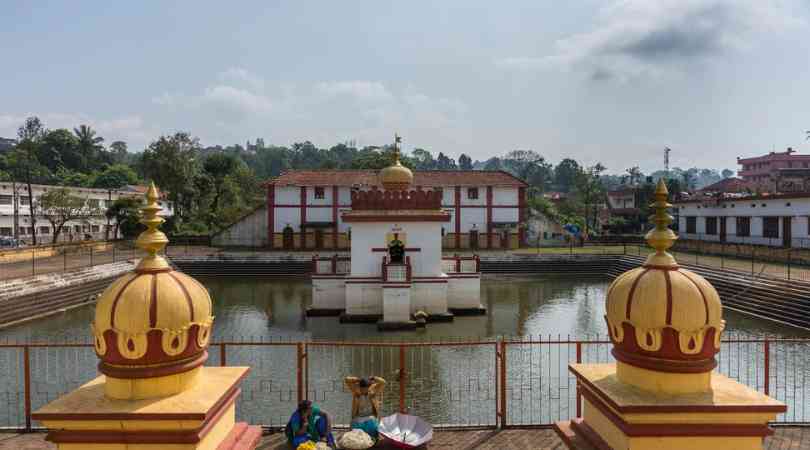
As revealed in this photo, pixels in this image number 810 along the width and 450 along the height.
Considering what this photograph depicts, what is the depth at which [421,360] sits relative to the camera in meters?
14.4

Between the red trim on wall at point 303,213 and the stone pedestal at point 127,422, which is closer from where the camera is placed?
A: the stone pedestal at point 127,422

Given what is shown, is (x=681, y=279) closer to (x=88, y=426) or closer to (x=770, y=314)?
(x=88, y=426)

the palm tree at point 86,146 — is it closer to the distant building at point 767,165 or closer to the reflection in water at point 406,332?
the reflection in water at point 406,332

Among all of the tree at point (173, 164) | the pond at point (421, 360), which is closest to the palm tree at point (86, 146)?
the tree at point (173, 164)

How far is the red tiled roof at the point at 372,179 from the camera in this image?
1682 inches

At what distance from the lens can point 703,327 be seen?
12.0 feet

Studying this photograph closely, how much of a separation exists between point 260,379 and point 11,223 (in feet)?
136

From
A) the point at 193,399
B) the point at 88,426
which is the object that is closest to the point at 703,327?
the point at 193,399

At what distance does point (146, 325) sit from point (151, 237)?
72 centimetres

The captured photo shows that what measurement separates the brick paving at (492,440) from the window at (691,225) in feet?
132

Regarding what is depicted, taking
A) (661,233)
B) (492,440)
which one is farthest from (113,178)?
(661,233)

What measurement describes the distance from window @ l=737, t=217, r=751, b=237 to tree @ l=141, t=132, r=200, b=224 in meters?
47.6

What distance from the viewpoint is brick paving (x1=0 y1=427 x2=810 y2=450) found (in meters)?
7.06

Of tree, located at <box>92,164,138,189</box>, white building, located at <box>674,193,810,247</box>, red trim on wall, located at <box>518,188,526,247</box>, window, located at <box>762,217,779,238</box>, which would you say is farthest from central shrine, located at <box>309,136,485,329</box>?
tree, located at <box>92,164,138,189</box>
